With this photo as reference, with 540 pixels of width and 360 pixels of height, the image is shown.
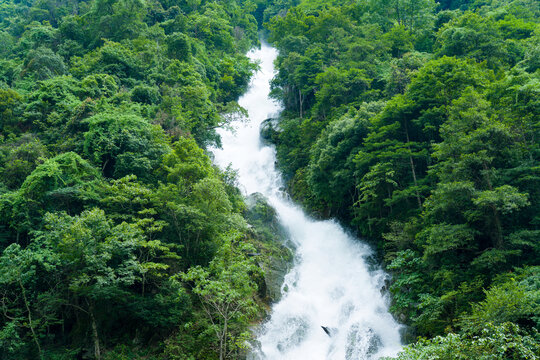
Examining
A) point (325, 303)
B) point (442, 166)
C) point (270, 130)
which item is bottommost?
point (325, 303)

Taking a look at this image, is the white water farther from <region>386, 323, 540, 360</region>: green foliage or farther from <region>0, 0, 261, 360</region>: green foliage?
<region>386, 323, 540, 360</region>: green foliage

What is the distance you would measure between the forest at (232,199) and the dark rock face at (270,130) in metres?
4.26

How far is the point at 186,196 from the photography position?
14547 mm

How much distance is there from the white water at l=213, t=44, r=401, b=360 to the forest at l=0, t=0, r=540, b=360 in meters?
0.94

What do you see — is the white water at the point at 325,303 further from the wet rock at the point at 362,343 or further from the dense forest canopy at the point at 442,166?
the dense forest canopy at the point at 442,166

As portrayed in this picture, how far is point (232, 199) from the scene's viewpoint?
18.8m

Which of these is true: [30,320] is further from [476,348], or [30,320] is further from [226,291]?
[476,348]

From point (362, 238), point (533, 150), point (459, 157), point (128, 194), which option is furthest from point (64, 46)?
point (533, 150)

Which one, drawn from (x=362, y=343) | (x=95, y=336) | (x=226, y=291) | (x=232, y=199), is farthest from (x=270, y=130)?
(x=95, y=336)

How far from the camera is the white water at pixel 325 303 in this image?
14.7 m

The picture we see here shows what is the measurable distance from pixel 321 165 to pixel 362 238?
4.99 meters

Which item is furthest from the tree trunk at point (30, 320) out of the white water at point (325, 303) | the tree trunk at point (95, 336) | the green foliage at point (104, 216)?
the white water at point (325, 303)

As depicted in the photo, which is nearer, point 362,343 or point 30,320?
point 30,320

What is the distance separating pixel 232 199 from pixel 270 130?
15873mm
